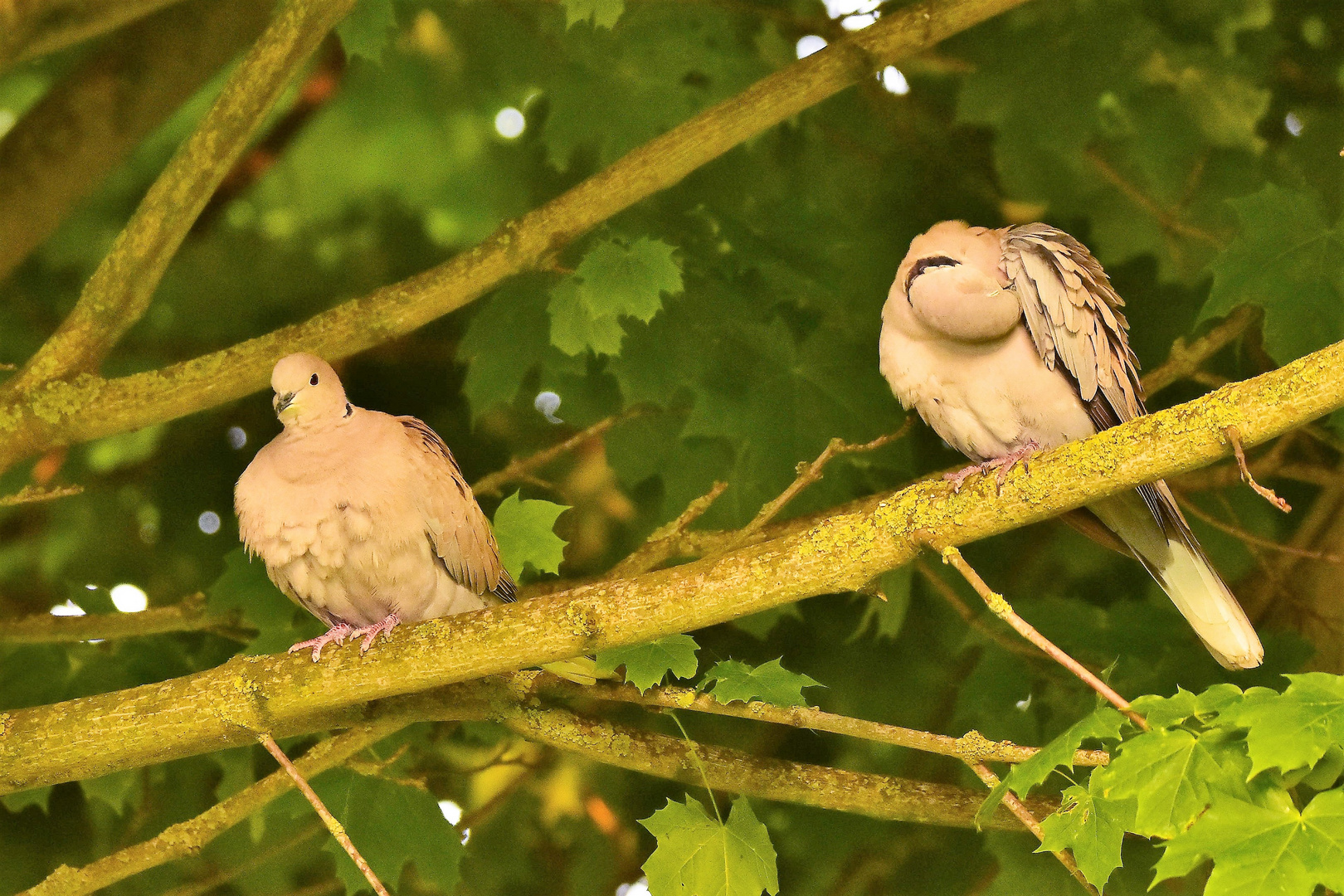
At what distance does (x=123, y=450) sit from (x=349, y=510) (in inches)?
70.0

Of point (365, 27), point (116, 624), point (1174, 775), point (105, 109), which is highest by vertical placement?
point (105, 109)

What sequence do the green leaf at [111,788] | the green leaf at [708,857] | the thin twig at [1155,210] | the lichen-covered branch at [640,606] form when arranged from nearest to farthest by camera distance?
1. the lichen-covered branch at [640,606]
2. the green leaf at [708,857]
3. the green leaf at [111,788]
4. the thin twig at [1155,210]

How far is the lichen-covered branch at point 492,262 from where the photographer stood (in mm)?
2809

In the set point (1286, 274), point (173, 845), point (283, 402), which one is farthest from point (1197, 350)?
point (173, 845)

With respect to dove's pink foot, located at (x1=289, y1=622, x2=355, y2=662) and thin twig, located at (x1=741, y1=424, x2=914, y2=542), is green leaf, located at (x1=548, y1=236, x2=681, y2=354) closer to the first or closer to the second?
thin twig, located at (x1=741, y1=424, x2=914, y2=542)

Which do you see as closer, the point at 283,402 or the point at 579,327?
the point at 283,402

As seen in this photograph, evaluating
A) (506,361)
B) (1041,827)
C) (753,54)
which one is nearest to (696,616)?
(1041,827)

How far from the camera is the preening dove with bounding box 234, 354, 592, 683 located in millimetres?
2727

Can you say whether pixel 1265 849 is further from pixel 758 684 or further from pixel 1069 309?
pixel 1069 309

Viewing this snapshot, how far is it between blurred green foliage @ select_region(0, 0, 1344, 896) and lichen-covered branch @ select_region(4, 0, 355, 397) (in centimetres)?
34

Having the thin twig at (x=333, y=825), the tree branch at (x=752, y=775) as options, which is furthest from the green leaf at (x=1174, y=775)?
the thin twig at (x=333, y=825)

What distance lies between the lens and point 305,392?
273 centimetres

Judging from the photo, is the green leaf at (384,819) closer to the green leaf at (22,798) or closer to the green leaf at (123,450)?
the green leaf at (22,798)

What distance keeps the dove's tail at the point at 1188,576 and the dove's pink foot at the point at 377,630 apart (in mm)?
1567
